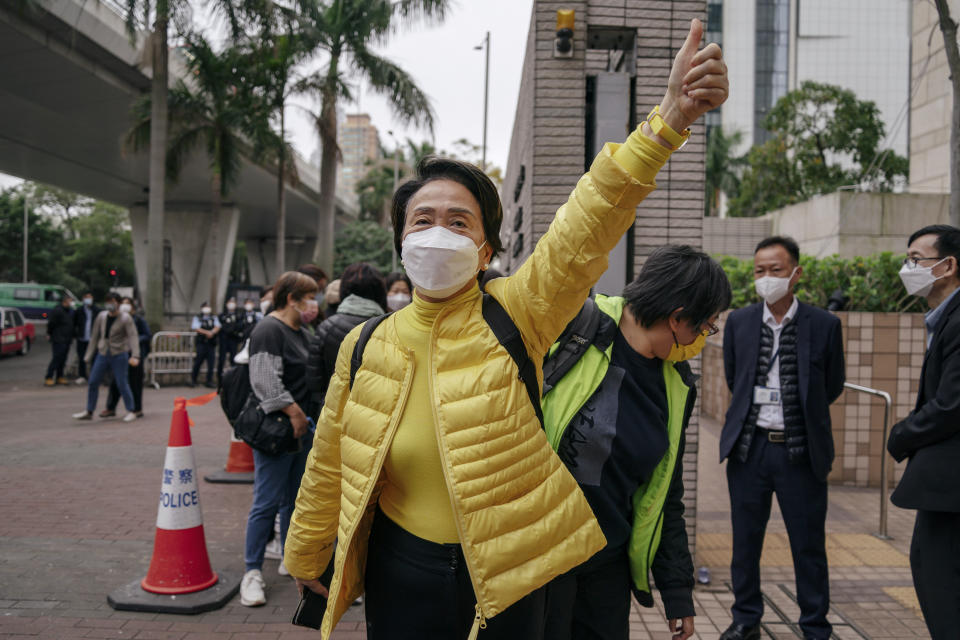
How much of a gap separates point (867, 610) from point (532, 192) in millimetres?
3370

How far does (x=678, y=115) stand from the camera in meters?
1.56

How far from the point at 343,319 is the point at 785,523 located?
8.83 ft

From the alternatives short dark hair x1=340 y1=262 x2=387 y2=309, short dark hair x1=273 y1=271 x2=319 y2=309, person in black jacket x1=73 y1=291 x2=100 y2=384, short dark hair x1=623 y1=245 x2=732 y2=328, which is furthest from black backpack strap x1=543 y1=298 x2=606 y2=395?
person in black jacket x1=73 y1=291 x2=100 y2=384

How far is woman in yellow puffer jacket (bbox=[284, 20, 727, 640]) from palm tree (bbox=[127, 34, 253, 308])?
1998 cm

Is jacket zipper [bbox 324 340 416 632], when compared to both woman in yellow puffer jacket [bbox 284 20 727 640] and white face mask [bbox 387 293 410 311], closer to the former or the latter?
woman in yellow puffer jacket [bbox 284 20 727 640]

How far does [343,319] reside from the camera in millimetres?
4203

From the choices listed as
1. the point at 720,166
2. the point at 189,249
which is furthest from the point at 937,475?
the point at 720,166

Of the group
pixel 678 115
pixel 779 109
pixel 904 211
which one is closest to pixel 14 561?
pixel 678 115

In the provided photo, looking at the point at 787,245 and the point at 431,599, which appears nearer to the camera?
the point at 431,599

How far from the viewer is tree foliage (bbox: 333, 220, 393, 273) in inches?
1625

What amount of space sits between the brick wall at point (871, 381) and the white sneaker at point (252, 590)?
19.0 feet

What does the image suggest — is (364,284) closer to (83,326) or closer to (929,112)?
(83,326)

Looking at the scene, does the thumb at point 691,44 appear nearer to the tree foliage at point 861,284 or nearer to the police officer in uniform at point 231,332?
the tree foliage at point 861,284

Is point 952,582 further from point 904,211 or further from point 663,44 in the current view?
point 904,211
